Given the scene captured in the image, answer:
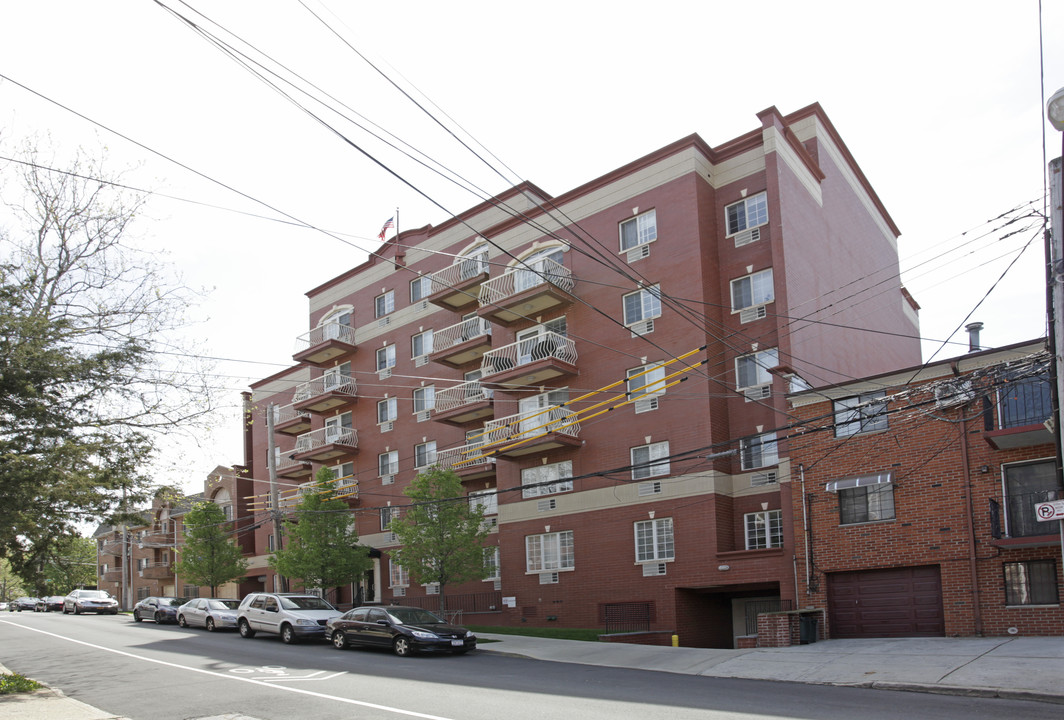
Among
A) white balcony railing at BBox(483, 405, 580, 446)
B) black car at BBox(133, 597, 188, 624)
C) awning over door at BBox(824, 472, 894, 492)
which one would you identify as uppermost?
white balcony railing at BBox(483, 405, 580, 446)

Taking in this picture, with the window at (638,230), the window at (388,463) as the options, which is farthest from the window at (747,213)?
the window at (388,463)

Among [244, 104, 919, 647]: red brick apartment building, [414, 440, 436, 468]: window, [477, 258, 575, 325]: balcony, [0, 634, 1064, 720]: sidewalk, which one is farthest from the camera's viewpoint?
[414, 440, 436, 468]: window

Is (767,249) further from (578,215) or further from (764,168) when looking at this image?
(578,215)

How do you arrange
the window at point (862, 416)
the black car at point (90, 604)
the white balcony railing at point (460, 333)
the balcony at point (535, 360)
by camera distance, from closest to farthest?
the window at point (862, 416) → the balcony at point (535, 360) → the white balcony railing at point (460, 333) → the black car at point (90, 604)

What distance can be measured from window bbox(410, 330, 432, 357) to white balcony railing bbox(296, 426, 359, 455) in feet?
17.4

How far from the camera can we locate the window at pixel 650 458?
2811 cm

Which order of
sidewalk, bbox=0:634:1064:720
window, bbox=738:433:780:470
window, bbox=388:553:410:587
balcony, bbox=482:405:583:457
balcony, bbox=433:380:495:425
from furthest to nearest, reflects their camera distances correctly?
window, bbox=388:553:410:587 → balcony, bbox=433:380:495:425 → balcony, bbox=482:405:583:457 → window, bbox=738:433:780:470 → sidewalk, bbox=0:634:1064:720

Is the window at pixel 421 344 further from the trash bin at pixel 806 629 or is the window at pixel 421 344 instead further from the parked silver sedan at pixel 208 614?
the trash bin at pixel 806 629

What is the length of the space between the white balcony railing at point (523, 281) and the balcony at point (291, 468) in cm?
1682

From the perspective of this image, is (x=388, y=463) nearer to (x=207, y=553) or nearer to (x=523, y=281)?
(x=523, y=281)

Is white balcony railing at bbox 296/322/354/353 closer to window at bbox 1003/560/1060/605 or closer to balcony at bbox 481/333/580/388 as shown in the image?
balcony at bbox 481/333/580/388

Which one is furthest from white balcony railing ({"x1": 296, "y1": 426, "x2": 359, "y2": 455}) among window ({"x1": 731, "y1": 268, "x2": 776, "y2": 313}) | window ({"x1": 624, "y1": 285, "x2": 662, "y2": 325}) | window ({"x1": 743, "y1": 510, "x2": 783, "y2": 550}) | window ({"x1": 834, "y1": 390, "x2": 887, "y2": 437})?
window ({"x1": 834, "y1": 390, "x2": 887, "y2": 437})

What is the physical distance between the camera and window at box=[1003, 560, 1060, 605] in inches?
760

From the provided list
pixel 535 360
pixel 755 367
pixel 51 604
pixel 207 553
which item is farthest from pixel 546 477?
pixel 51 604
